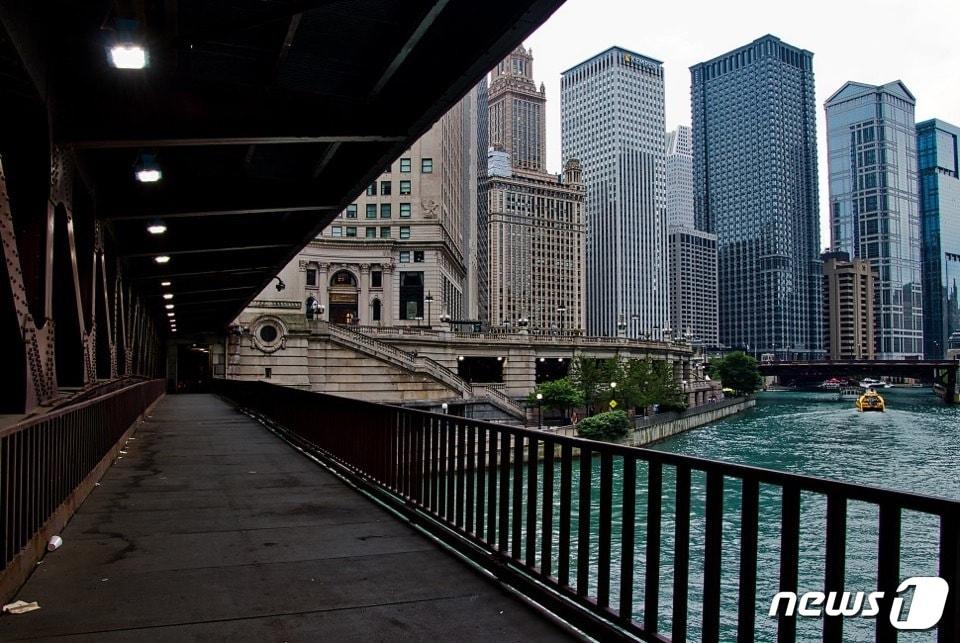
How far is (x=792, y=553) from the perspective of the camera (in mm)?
3549

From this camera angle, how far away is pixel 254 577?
6.03 meters

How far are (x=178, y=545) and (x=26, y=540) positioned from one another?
1393 mm

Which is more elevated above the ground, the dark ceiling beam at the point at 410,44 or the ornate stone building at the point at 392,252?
the ornate stone building at the point at 392,252

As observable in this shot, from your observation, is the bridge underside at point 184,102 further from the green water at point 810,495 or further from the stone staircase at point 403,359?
the stone staircase at point 403,359

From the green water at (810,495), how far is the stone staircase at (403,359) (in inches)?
520

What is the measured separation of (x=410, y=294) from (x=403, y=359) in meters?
36.7

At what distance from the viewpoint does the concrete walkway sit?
15.9ft

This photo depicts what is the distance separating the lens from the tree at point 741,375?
13100 centimetres

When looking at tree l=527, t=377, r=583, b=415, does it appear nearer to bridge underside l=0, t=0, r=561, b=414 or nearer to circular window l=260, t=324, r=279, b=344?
circular window l=260, t=324, r=279, b=344

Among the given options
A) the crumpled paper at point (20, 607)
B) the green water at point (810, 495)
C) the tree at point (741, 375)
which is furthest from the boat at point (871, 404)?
the crumpled paper at point (20, 607)

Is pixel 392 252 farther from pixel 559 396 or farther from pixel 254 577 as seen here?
pixel 254 577

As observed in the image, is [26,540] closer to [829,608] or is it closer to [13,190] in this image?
[13,190]

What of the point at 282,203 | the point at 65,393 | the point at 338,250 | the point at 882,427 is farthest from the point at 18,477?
the point at 338,250

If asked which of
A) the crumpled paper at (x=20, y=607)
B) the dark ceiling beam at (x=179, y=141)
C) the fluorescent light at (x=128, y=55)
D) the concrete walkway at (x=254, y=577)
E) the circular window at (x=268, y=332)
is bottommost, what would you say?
the concrete walkway at (x=254, y=577)
